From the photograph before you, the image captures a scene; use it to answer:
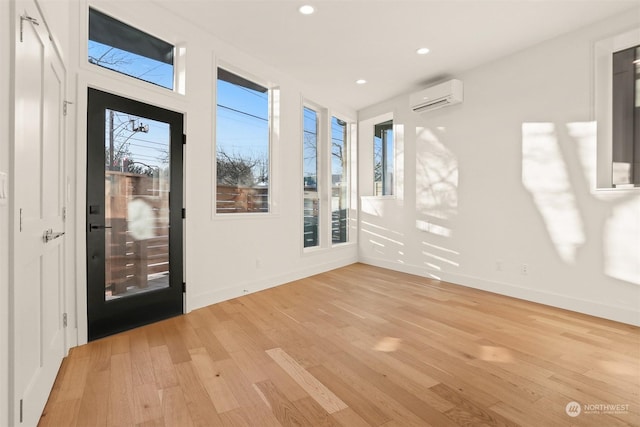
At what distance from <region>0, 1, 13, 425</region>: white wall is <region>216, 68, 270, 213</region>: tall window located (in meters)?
2.51

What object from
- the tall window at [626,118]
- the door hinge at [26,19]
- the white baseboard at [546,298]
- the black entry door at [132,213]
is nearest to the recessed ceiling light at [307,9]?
the black entry door at [132,213]

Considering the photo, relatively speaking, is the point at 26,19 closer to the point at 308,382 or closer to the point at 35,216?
the point at 35,216

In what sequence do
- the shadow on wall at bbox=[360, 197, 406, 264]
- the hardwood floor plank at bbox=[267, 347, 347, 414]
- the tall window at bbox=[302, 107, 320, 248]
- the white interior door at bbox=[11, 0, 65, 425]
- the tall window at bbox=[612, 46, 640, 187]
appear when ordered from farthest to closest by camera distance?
1. the shadow on wall at bbox=[360, 197, 406, 264]
2. the tall window at bbox=[302, 107, 320, 248]
3. the tall window at bbox=[612, 46, 640, 187]
4. the hardwood floor plank at bbox=[267, 347, 347, 414]
5. the white interior door at bbox=[11, 0, 65, 425]

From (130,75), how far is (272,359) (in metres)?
2.82

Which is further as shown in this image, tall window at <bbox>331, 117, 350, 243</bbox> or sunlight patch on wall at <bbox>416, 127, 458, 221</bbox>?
tall window at <bbox>331, 117, 350, 243</bbox>

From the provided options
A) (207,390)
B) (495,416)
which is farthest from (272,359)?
(495,416)

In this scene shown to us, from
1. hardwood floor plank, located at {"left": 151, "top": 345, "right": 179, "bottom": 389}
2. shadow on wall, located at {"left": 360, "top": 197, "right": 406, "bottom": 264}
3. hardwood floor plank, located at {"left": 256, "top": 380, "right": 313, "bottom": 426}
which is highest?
shadow on wall, located at {"left": 360, "top": 197, "right": 406, "bottom": 264}

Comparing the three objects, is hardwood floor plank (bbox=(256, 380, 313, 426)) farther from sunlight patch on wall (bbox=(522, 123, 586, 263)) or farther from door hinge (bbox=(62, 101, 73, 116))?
sunlight patch on wall (bbox=(522, 123, 586, 263))

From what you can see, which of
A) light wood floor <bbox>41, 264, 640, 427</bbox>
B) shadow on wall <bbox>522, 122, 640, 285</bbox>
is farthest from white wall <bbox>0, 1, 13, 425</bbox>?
shadow on wall <bbox>522, 122, 640, 285</bbox>

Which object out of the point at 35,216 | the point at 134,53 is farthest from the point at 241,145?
the point at 35,216

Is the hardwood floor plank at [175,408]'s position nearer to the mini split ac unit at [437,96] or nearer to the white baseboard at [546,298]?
the white baseboard at [546,298]

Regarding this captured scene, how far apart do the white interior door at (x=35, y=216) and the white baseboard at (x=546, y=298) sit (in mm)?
4425

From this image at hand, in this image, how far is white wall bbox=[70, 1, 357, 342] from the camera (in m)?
2.60

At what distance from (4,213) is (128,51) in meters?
2.36
